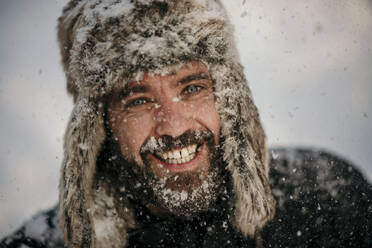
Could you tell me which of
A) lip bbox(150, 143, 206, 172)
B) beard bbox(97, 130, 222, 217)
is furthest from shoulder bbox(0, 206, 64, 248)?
lip bbox(150, 143, 206, 172)

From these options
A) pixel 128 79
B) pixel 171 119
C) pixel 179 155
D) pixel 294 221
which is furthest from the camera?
pixel 294 221

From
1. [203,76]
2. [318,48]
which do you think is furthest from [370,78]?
[203,76]

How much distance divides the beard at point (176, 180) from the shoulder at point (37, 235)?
937 millimetres

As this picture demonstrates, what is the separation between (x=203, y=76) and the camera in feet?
5.31

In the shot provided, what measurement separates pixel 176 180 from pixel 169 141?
27cm

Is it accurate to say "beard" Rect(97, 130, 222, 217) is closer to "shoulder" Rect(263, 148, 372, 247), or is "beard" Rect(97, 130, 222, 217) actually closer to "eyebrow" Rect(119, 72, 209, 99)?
"eyebrow" Rect(119, 72, 209, 99)

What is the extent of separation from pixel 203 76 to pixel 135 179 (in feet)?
2.79

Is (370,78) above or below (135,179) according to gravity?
below

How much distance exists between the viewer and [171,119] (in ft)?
5.32

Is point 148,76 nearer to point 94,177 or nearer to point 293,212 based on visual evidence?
point 94,177

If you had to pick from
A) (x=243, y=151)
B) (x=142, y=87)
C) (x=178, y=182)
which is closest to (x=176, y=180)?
(x=178, y=182)

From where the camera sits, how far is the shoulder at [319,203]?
207 cm

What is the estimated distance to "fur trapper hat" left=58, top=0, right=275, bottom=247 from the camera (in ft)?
4.65

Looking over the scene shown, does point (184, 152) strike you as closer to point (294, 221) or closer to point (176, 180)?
point (176, 180)
